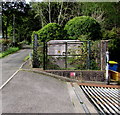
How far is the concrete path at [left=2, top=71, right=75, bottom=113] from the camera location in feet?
15.4

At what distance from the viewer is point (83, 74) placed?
9.13m

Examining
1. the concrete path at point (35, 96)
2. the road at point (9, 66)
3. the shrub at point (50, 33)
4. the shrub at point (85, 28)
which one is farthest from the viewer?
the shrub at point (50, 33)

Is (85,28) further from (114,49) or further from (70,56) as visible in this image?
(70,56)

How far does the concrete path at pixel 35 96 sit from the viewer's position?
4.71 metres

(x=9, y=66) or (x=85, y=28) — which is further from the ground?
(x=85, y=28)

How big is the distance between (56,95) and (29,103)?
126cm

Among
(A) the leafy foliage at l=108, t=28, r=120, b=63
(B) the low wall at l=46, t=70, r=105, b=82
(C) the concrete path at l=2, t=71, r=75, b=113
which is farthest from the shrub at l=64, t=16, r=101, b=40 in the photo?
(C) the concrete path at l=2, t=71, r=75, b=113

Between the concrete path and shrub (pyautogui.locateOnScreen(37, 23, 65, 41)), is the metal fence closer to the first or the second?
the concrete path

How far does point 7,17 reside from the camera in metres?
37.1

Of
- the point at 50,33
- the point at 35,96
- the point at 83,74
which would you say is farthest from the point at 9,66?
the point at 35,96

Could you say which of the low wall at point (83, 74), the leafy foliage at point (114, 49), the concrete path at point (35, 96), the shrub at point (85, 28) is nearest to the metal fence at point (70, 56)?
the low wall at point (83, 74)

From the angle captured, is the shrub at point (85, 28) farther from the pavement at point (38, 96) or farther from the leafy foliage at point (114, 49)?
the pavement at point (38, 96)

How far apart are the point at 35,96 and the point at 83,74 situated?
13.1ft

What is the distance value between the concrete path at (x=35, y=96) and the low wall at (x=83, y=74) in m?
0.85
